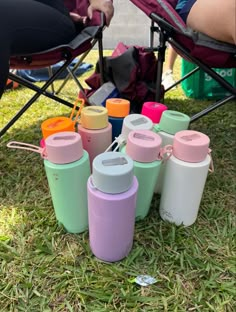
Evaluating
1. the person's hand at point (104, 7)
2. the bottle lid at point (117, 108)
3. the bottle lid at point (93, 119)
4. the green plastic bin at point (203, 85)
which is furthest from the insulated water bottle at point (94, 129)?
the green plastic bin at point (203, 85)

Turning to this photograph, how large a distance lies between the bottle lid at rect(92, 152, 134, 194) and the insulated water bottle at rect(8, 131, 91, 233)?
0.25ft

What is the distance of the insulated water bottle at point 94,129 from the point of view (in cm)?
85

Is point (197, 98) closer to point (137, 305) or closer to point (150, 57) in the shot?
point (150, 57)

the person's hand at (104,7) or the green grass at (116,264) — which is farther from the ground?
the person's hand at (104,7)

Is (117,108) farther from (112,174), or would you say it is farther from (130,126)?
(112,174)

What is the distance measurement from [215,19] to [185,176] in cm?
50

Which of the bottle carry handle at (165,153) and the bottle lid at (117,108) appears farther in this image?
the bottle lid at (117,108)

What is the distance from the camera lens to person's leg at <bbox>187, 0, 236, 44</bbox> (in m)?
0.82

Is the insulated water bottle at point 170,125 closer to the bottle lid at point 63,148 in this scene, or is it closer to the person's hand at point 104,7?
the bottle lid at point 63,148

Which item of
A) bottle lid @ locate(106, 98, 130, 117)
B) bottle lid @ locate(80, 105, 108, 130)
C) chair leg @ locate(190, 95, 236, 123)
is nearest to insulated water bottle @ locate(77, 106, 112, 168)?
bottle lid @ locate(80, 105, 108, 130)

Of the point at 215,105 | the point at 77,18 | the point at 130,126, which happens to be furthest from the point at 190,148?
the point at 77,18

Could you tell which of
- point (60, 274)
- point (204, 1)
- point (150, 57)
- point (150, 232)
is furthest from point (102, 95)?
point (60, 274)

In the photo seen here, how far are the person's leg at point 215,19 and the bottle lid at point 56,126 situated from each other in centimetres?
54

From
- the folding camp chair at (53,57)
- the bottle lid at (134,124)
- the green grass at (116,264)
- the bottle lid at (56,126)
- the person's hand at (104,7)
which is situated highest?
the person's hand at (104,7)
